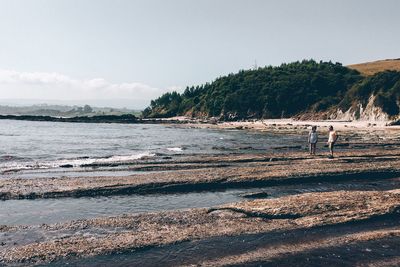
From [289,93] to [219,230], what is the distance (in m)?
96.0

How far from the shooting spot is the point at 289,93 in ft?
337

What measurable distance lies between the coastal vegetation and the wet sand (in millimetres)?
62475

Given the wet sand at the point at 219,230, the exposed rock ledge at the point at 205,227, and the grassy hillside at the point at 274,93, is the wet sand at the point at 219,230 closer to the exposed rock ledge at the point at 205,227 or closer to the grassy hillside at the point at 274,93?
the exposed rock ledge at the point at 205,227

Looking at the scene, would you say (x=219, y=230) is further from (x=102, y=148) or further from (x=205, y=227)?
(x=102, y=148)

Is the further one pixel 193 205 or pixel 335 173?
pixel 335 173

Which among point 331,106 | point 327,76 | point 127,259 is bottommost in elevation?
point 127,259

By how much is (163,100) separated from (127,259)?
155387mm

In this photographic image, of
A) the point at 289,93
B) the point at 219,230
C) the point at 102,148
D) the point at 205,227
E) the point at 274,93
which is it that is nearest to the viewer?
the point at 219,230

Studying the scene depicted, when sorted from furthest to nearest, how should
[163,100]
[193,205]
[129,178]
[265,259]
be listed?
[163,100] < [129,178] < [193,205] < [265,259]

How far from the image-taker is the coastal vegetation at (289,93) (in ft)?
261

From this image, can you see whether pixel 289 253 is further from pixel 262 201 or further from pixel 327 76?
pixel 327 76

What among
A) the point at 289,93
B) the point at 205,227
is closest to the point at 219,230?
the point at 205,227

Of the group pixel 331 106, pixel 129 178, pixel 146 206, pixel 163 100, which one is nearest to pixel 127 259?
pixel 146 206

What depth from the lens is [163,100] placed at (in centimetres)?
16288
